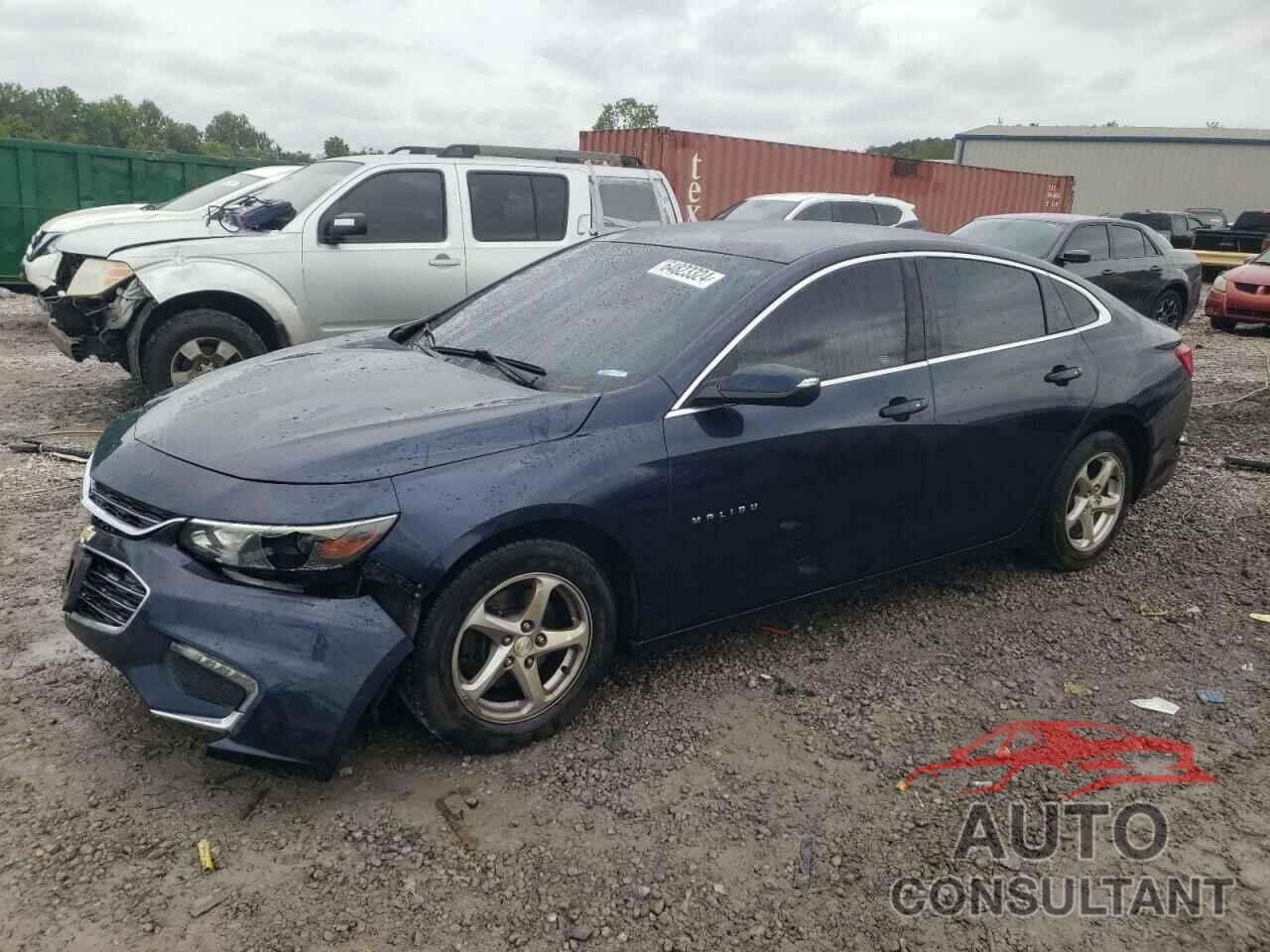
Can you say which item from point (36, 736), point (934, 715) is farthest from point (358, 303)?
point (934, 715)

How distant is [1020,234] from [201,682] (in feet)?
32.4

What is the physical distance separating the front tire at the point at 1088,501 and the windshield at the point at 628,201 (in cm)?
460

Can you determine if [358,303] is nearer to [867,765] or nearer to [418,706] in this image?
[418,706]

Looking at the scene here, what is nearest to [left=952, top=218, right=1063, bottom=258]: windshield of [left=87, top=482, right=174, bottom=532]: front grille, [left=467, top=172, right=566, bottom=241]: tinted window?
[left=467, top=172, right=566, bottom=241]: tinted window

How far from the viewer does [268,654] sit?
261cm

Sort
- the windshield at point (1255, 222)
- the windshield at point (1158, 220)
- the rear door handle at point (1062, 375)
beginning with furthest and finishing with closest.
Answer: the windshield at point (1255, 222), the windshield at point (1158, 220), the rear door handle at point (1062, 375)

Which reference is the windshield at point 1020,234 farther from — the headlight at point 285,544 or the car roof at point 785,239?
the headlight at point 285,544

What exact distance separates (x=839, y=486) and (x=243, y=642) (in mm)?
2068

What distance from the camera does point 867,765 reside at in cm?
314

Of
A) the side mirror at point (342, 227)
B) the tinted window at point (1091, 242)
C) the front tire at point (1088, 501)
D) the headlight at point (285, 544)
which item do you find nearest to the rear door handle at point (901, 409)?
the front tire at point (1088, 501)

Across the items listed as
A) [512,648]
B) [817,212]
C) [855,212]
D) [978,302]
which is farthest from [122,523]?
[855,212]

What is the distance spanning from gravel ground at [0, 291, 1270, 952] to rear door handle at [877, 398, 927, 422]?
0.85 metres

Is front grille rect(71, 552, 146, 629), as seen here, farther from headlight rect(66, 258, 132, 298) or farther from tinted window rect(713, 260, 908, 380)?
headlight rect(66, 258, 132, 298)

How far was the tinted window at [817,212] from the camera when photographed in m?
11.6
